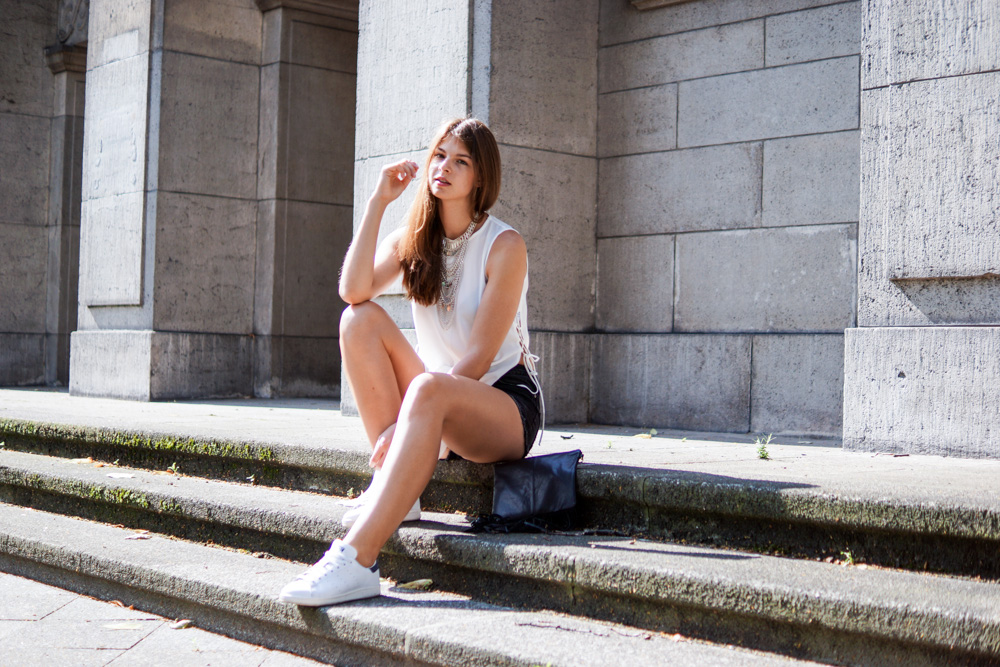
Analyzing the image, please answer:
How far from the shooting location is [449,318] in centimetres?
393

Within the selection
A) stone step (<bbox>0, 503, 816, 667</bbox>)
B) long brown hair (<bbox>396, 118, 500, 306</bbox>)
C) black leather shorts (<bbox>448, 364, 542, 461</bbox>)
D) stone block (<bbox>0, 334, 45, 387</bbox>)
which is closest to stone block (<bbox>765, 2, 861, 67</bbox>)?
long brown hair (<bbox>396, 118, 500, 306</bbox>)

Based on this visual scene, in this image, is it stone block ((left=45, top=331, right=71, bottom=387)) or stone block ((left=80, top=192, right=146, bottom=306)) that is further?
stone block ((left=45, top=331, right=71, bottom=387))

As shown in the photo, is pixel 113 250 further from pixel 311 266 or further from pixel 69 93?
pixel 69 93

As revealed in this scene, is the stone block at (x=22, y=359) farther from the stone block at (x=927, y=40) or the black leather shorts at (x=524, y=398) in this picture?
the stone block at (x=927, y=40)

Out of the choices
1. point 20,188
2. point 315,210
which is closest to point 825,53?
point 315,210

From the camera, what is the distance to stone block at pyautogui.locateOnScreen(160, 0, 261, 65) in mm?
8969

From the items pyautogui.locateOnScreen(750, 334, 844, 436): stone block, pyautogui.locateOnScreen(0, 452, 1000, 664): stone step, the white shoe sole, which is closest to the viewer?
pyautogui.locateOnScreen(0, 452, 1000, 664): stone step

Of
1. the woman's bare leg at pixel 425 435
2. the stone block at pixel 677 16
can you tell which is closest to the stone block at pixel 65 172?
the stone block at pixel 677 16

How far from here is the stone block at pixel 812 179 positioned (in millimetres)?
5969

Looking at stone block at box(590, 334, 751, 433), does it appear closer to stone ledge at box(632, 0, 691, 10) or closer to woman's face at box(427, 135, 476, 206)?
stone ledge at box(632, 0, 691, 10)

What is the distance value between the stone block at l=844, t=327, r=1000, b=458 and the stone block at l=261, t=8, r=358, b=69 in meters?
6.20

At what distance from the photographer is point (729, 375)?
6336 millimetres

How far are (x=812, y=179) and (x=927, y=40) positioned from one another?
1.42m

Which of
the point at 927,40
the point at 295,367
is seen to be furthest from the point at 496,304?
the point at 295,367
